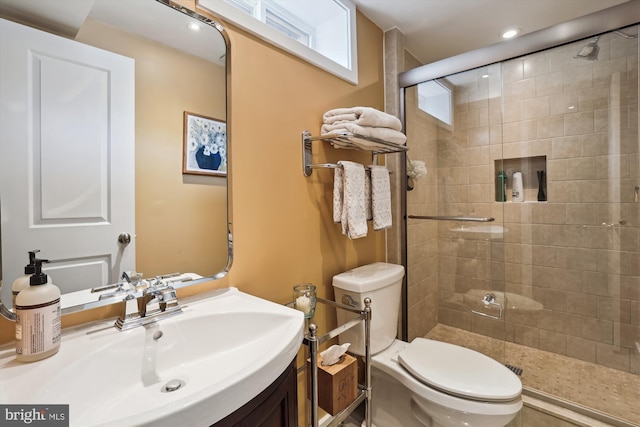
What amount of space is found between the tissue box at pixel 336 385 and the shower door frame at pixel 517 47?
2.75 ft

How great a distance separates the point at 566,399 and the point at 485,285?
2.25 feet

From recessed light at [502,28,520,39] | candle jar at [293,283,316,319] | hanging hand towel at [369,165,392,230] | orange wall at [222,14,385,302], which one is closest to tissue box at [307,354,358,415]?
candle jar at [293,283,316,319]

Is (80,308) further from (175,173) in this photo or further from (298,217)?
(298,217)

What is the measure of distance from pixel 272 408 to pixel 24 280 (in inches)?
25.3

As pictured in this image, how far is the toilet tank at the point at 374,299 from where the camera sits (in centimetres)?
139

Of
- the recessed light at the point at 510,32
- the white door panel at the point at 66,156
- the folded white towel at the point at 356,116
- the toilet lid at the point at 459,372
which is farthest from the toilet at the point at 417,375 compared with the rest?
the recessed light at the point at 510,32

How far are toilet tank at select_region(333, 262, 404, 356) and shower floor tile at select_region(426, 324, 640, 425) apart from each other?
800mm

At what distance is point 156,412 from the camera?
44 cm

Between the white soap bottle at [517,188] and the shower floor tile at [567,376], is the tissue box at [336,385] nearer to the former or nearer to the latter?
the shower floor tile at [567,376]

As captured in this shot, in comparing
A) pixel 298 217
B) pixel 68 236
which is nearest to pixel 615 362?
pixel 298 217

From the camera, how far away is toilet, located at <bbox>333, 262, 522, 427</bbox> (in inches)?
45.1

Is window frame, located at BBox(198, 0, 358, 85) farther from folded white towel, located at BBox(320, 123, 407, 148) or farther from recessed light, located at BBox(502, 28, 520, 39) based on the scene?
recessed light, located at BBox(502, 28, 520, 39)

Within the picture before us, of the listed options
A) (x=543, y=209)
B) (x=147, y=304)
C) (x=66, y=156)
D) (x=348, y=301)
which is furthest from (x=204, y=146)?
(x=543, y=209)

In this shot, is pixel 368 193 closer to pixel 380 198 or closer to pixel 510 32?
pixel 380 198
